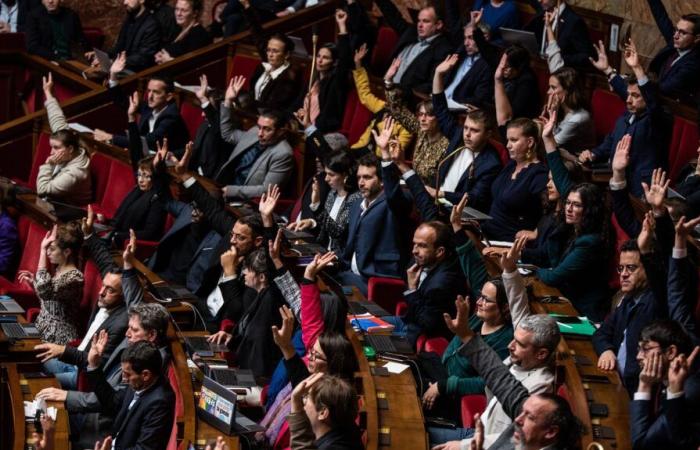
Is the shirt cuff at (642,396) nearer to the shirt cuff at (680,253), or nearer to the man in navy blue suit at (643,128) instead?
the shirt cuff at (680,253)

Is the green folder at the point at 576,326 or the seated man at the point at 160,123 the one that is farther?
the seated man at the point at 160,123

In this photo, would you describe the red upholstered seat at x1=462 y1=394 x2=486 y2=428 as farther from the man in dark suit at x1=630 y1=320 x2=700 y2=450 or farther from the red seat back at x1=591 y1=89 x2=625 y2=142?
the red seat back at x1=591 y1=89 x2=625 y2=142

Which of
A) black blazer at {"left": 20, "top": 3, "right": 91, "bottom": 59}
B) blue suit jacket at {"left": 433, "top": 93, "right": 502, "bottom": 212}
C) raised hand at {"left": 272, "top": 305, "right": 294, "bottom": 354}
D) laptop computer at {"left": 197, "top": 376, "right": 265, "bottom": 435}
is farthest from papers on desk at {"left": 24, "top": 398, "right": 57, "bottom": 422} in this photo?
black blazer at {"left": 20, "top": 3, "right": 91, "bottom": 59}

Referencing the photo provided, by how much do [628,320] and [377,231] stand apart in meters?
0.99

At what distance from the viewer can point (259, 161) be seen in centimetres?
441

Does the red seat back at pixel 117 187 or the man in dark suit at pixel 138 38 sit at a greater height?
the man in dark suit at pixel 138 38

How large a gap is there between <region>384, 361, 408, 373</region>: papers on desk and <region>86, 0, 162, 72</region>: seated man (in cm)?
283

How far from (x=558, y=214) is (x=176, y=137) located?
183 centimetres

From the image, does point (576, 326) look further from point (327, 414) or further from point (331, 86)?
point (331, 86)

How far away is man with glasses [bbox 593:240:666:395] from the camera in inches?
111

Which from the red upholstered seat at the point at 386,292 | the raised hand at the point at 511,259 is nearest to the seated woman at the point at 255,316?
the red upholstered seat at the point at 386,292

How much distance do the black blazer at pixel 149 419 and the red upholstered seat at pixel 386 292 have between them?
85cm

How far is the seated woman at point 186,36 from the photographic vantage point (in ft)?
18.1

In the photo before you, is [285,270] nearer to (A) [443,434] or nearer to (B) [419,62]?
(A) [443,434]
